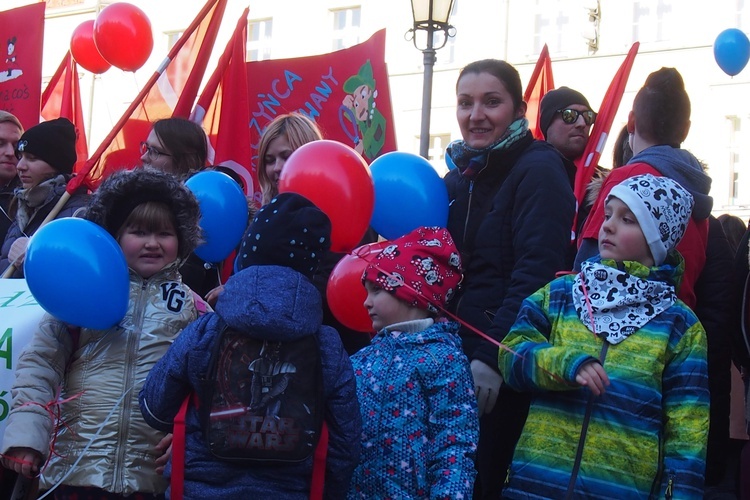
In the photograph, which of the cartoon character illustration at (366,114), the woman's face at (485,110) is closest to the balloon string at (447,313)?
the woman's face at (485,110)

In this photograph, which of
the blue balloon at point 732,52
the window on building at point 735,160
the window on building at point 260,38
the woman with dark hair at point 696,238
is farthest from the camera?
the window on building at point 260,38

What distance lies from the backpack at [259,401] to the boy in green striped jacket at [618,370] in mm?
669

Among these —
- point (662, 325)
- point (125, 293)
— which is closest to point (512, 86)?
point (662, 325)

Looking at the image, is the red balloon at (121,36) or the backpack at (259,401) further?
the red balloon at (121,36)

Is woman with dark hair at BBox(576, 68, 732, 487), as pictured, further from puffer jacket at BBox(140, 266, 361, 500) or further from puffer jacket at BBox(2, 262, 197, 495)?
puffer jacket at BBox(2, 262, 197, 495)

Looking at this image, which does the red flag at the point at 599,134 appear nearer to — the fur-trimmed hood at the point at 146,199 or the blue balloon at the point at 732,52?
the fur-trimmed hood at the point at 146,199

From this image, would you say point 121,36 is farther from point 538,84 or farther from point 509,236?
point 509,236

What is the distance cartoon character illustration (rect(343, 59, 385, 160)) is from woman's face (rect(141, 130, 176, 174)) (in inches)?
75.4

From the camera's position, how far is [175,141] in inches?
175

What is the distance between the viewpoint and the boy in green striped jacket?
2822mm

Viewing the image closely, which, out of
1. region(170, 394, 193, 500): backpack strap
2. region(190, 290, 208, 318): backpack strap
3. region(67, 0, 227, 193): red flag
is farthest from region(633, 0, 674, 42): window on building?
region(170, 394, 193, 500): backpack strap

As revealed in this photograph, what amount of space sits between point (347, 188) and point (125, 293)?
31.8 inches

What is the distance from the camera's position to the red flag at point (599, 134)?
5.12 metres

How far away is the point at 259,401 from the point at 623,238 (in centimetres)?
123
